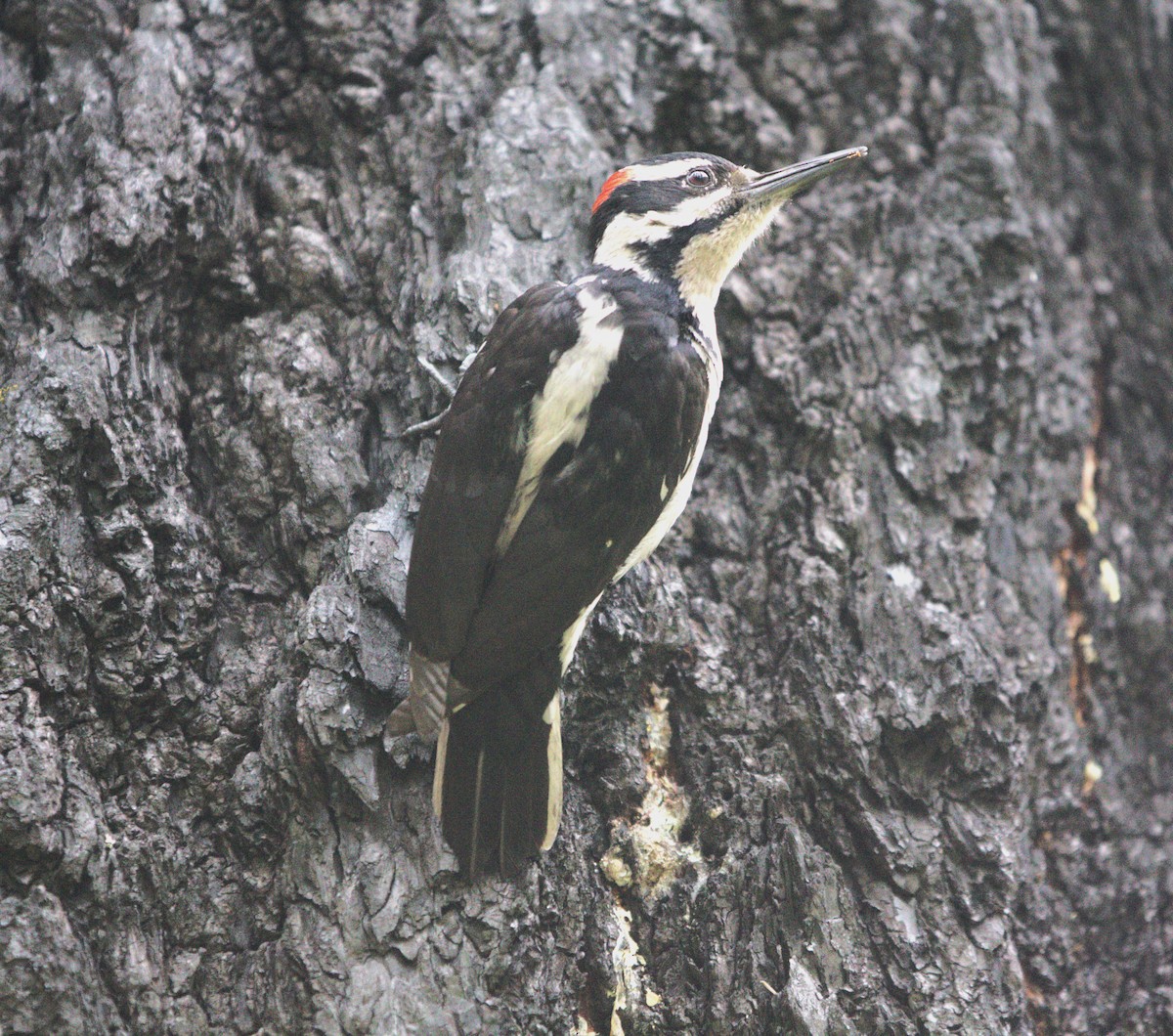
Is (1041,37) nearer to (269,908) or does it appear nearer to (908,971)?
(908,971)

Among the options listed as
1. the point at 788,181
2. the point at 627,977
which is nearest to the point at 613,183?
the point at 788,181

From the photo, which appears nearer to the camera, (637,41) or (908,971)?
(908,971)

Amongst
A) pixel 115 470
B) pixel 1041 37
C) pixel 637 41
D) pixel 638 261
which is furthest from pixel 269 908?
pixel 1041 37

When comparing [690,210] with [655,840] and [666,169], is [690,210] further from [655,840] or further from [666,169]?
[655,840]

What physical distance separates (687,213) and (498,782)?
1.69 m

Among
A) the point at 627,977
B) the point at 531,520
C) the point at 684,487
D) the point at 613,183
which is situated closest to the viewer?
the point at 627,977

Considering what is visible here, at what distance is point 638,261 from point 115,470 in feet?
4.92

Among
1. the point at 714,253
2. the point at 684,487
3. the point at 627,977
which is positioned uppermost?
the point at 714,253

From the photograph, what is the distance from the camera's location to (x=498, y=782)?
2668mm

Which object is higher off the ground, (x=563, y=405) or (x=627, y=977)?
(x=563, y=405)

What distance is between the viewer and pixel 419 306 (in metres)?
3.17

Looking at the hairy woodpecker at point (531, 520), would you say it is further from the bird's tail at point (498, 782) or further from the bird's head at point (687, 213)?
the bird's head at point (687, 213)

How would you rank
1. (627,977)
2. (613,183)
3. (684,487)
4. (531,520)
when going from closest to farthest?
(627,977)
(531,520)
(684,487)
(613,183)

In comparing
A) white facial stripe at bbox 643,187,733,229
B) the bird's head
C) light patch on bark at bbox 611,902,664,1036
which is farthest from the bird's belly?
light patch on bark at bbox 611,902,664,1036
